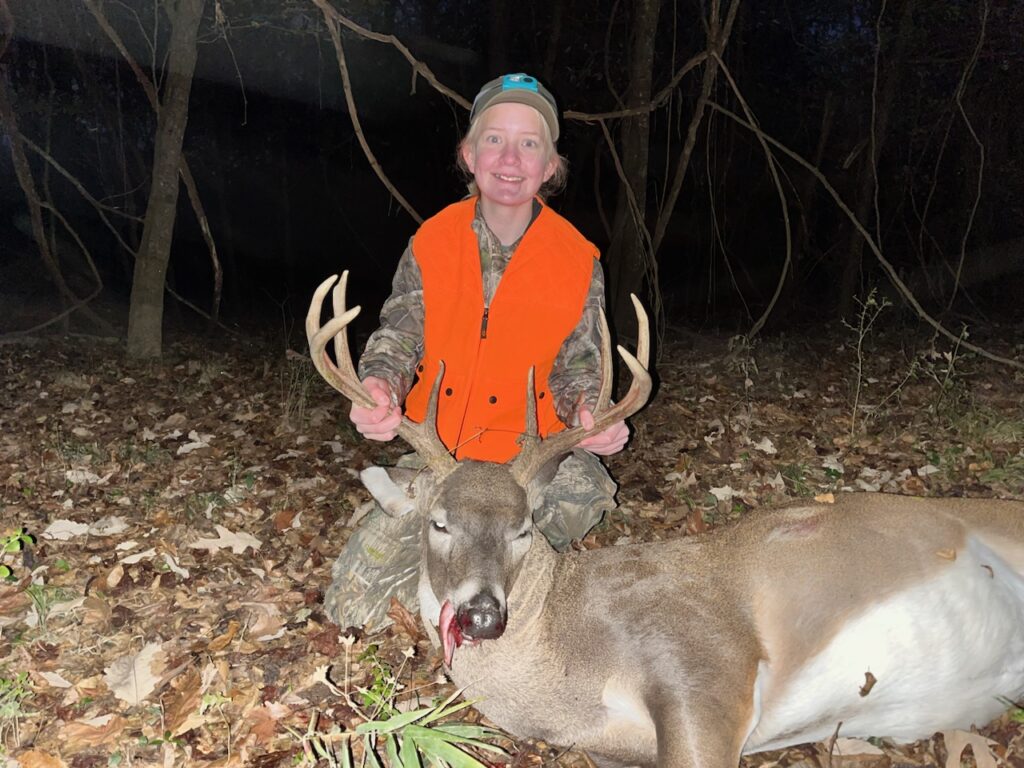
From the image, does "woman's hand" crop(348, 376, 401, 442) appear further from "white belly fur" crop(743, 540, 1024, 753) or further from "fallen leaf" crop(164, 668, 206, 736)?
"white belly fur" crop(743, 540, 1024, 753)

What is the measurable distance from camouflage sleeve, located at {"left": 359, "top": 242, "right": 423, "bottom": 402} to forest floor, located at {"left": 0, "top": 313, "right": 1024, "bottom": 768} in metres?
1.19

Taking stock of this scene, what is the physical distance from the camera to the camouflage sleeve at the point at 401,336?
384 centimetres

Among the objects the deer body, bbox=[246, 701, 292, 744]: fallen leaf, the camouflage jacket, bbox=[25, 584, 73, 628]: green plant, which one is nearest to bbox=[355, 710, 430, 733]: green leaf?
the deer body

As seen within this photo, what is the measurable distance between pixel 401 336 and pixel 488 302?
1.56 feet

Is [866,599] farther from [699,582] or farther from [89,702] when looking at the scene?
[89,702]

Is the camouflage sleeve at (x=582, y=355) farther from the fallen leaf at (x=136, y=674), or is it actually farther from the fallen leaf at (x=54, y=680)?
the fallen leaf at (x=54, y=680)

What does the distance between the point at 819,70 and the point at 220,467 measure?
12.9m

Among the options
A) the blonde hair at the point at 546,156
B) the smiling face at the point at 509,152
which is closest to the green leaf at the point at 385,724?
the smiling face at the point at 509,152

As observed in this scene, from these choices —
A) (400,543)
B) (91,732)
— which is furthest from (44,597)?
(400,543)

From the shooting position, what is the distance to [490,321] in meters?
3.92

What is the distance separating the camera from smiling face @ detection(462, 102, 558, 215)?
3918 mm

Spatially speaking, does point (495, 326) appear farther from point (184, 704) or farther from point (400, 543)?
point (184, 704)

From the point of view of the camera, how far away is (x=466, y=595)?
288 cm

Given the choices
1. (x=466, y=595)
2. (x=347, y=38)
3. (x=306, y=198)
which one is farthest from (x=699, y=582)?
(x=306, y=198)
